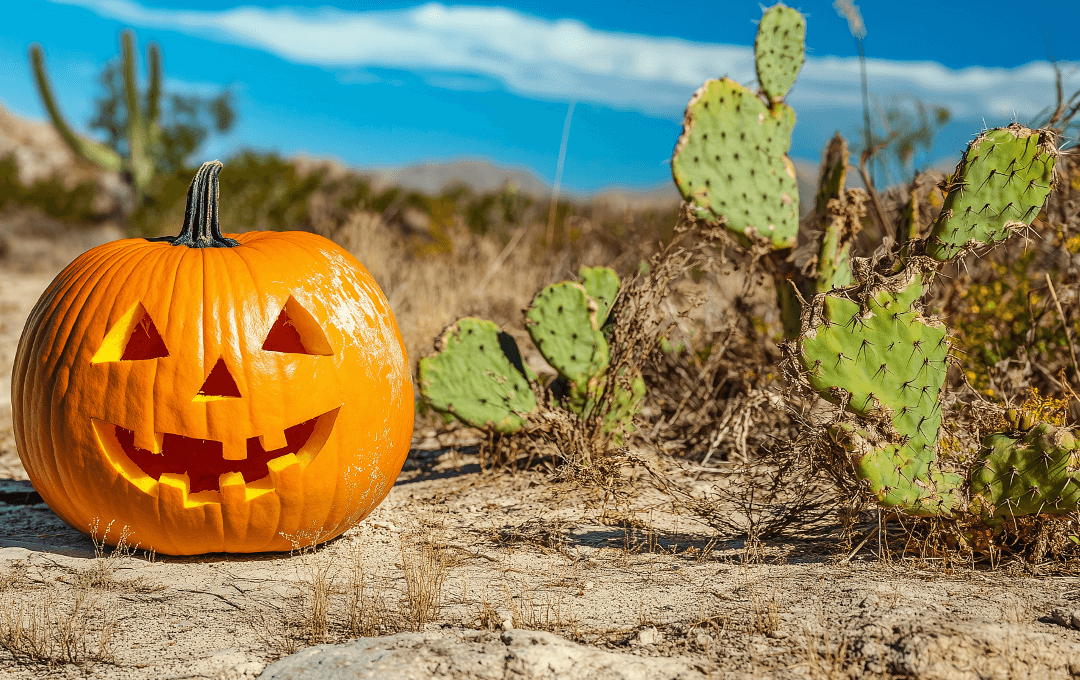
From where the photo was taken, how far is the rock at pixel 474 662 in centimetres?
198

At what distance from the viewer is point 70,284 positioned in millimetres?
2881

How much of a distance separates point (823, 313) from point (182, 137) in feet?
76.5

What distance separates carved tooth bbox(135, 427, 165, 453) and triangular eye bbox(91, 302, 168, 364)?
254mm

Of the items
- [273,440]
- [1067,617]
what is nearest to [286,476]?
[273,440]

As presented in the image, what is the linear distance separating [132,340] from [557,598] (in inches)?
69.2

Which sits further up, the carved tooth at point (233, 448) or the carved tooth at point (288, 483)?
the carved tooth at point (233, 448)

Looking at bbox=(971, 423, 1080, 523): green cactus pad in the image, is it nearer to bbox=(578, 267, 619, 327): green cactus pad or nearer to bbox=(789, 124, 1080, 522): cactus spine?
bbox=(789, 124, 1080, 522): cactus spine

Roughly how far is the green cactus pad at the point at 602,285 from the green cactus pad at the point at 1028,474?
1.99 meters

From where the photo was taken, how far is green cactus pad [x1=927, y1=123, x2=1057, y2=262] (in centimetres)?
272

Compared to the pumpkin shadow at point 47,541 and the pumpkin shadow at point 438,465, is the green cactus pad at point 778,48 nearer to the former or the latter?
the pumpkin shadow at point 438,465

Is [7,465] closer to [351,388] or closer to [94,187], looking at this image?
[351,388]

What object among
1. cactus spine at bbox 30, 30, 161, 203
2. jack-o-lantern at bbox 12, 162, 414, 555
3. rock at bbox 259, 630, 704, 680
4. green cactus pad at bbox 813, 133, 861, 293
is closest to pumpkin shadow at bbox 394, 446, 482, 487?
jack-o-lantern at bbox 12, 162, 414, 555

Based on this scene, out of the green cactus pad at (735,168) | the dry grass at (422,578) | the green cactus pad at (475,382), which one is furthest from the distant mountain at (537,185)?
the dry grass at (422,578)

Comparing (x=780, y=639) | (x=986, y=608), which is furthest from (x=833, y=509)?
(x=780, y=639)
